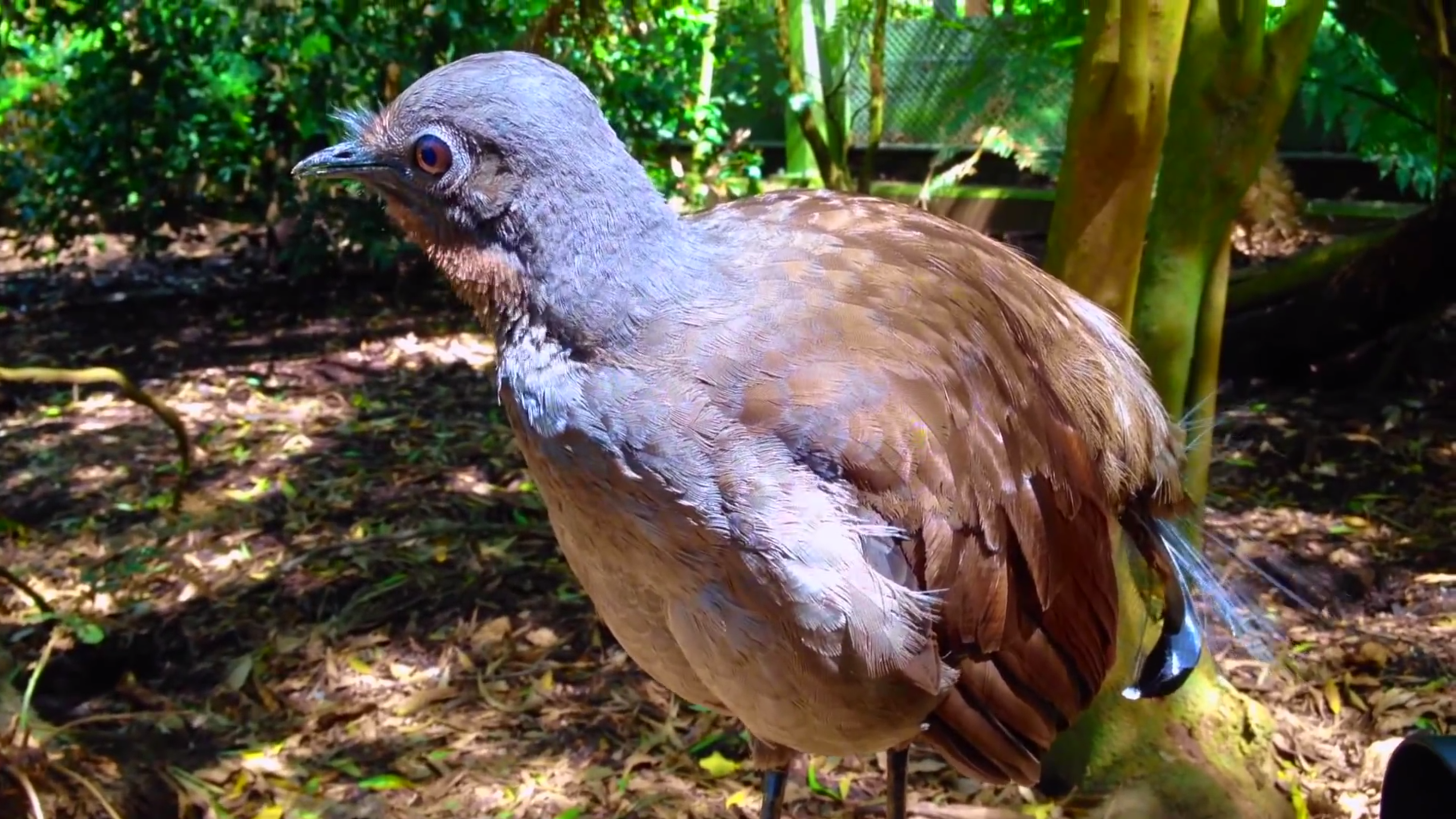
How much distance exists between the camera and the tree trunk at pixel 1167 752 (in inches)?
115

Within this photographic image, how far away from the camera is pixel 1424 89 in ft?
17.1

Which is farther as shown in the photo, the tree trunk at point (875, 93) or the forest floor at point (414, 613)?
the tree trunk at point (875, 93)

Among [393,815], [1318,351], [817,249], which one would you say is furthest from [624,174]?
[1318,351]

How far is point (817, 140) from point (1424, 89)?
Answer: 3046 mm

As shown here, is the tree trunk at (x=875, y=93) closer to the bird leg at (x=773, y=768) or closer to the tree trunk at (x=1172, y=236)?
the tree trunk at (x=1172, y=236)

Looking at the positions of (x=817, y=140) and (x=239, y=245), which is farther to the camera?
(x=239, y=245)

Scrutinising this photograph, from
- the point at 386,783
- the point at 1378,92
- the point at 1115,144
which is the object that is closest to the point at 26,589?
the point at 386,783

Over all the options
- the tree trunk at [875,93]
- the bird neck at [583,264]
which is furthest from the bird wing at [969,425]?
the tree trunk at [875,93]

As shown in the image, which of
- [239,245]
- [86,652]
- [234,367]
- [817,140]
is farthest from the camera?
[239,245]

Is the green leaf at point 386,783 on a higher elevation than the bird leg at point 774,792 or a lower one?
lower

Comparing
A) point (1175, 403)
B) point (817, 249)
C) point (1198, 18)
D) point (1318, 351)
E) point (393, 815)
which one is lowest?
point (393, 815)

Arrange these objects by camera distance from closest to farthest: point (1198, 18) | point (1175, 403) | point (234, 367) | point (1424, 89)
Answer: point (1198, 18), point (1175, 403), point (1424, 89), point (234, 367)

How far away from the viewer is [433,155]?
1785 millimetres

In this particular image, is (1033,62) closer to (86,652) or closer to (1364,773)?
(1364,773)
